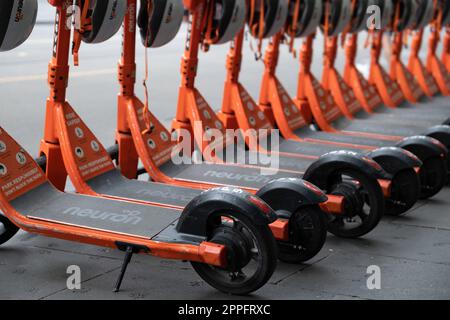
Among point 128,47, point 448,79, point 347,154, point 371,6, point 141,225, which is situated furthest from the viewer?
point 448,79

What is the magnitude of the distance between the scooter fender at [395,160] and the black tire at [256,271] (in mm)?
1692

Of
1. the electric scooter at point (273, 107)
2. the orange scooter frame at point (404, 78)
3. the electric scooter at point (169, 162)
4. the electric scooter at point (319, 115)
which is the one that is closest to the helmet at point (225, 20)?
the electric scooter at point (169, 162)

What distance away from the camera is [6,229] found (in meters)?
4.53

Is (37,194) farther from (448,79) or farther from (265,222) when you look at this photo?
(448,79)

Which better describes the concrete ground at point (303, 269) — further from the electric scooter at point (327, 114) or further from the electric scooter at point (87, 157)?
the electric scooter at point (327, 114)

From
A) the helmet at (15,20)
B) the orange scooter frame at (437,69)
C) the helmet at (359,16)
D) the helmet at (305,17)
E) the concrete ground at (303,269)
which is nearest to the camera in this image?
the concrete ground at (303,269)

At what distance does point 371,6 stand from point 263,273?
4525 mm

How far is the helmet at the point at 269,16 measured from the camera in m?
6.47

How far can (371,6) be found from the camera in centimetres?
762

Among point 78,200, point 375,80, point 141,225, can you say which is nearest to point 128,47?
point 78,200

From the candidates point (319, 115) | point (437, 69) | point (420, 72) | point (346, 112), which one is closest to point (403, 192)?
point (319, 115)

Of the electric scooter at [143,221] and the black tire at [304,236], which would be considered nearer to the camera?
the electric scooter at [143,221]
